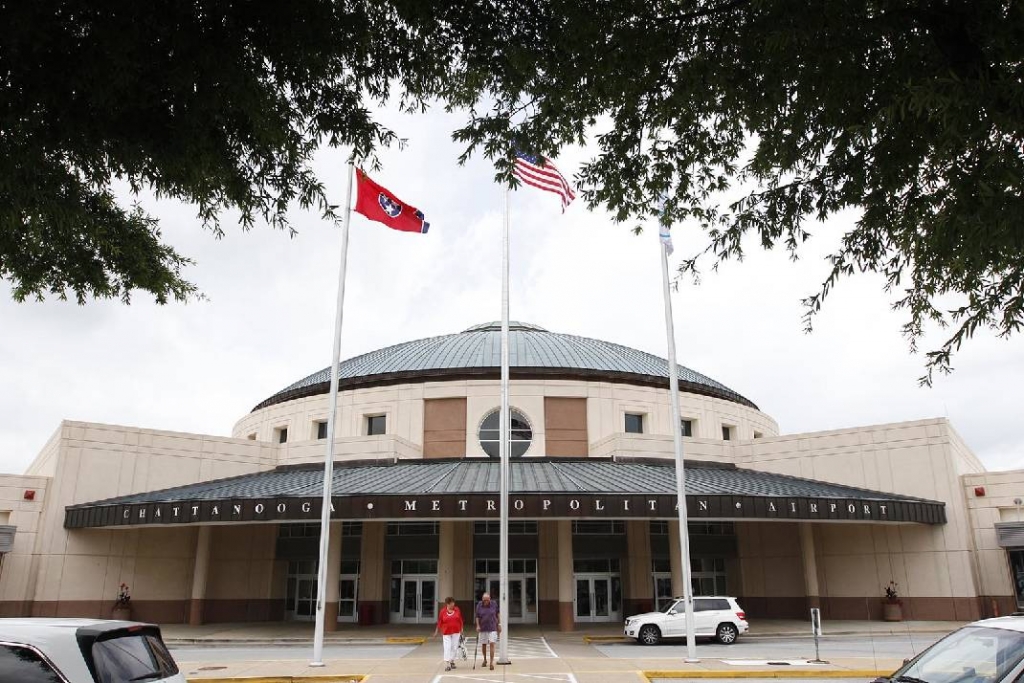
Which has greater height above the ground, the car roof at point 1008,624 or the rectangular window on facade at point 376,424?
the rectangular window on facade at point 376,424

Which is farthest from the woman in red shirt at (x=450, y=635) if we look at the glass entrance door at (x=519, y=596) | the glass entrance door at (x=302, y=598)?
the glass entrance door at (x=302, y=598)

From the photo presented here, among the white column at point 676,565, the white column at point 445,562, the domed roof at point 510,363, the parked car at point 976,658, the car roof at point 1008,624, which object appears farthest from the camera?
the domed roof at point 510,363

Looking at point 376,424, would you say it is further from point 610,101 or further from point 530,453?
point 610,101

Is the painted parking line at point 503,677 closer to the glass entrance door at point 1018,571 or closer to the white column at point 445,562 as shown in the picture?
the white column at point 445,562

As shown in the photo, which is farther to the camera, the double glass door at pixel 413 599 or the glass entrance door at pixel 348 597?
the glass entrance door at pixel 348 597

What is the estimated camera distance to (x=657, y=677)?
17375 millimetres

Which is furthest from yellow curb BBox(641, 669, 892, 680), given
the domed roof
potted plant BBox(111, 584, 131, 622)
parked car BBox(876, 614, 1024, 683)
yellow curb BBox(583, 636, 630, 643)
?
potted plant BBox(111, 584, 131, 622)

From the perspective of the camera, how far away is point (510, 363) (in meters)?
39.5

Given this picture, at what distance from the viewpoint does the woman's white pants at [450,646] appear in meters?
19.2

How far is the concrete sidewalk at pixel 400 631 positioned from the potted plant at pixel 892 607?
765mm

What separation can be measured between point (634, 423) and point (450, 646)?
70.8 ft

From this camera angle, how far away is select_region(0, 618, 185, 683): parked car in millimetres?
6027

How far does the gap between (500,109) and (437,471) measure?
1021 inches

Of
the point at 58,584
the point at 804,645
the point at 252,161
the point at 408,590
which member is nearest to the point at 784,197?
the point at 252,161
